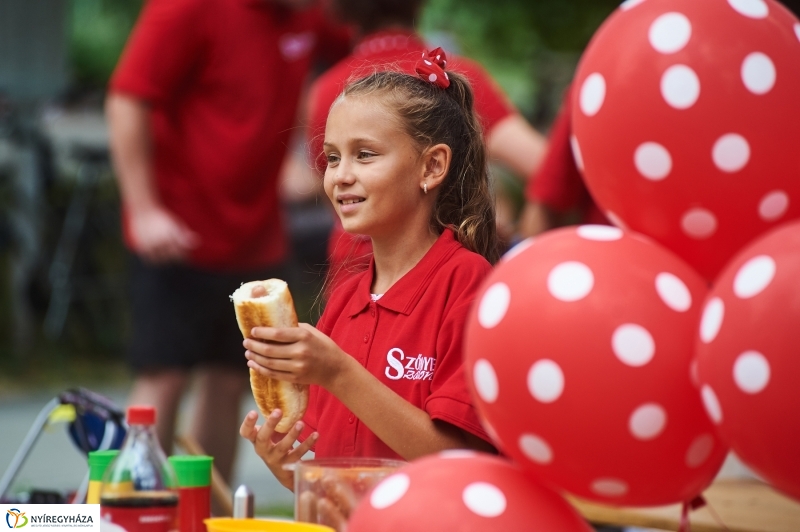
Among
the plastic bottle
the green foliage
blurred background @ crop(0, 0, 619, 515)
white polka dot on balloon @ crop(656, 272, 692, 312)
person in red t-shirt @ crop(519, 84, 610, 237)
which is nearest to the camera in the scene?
white polka dot on balloon @ crop(656, 272, 692, 312)

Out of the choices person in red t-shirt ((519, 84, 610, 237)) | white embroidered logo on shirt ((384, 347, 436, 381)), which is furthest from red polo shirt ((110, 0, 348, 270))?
white embroidered logo on shirt ((384, 347, 436, 381))

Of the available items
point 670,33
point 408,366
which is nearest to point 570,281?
point 670,33

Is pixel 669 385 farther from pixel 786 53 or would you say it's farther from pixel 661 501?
pixel 786 53

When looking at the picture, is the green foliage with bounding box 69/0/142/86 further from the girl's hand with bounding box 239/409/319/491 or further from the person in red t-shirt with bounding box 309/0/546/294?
the girl's hand with bounding box 239/409/319/491

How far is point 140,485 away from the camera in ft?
5.23

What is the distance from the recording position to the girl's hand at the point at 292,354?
61.5 inches

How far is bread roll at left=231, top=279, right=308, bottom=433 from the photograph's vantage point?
1570 millimetres

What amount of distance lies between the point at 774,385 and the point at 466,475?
0.37 metres

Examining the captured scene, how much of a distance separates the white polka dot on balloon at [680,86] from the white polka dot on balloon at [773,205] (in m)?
0.14

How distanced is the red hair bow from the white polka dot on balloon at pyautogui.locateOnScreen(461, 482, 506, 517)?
101cm

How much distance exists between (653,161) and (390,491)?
490 millimetres

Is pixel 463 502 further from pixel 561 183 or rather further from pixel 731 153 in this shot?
pixel 561 183

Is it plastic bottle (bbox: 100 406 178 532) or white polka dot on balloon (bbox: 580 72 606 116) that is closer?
white polka dot on balloon (bbox: 580 72 606 116)

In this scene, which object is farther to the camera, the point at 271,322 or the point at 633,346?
the point at 271,322
